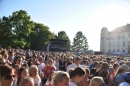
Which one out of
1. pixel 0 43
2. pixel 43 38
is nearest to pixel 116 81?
pixel 0 43

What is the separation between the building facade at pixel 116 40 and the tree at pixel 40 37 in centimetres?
3440

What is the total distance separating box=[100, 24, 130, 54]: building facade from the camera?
3209 inches

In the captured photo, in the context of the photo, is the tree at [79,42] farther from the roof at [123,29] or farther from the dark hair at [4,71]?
the dark hair at [4,71]

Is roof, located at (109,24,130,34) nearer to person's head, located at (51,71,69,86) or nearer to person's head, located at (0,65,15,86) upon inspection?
person's head, located at (51,71,69,86)

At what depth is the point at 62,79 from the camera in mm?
3023

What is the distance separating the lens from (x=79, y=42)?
101000 millimetres

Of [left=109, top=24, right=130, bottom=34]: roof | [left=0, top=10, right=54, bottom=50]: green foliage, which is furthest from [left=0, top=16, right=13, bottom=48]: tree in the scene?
[left=109, top=24, right=130, bottom=34]: roof

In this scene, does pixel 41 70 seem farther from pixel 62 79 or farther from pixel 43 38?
pixel 43 38

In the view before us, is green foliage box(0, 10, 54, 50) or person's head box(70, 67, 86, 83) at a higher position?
green foliage box(0, 10, 54, 50)

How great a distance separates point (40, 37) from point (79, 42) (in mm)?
41843

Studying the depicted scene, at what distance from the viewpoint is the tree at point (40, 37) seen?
59497 mm

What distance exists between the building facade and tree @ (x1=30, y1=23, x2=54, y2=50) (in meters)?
34.4

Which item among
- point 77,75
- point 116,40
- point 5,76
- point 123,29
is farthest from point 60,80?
point 116,40

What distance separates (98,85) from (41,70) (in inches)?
126
